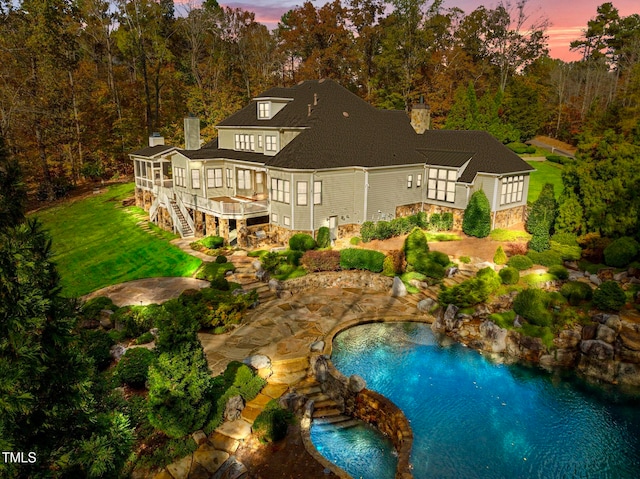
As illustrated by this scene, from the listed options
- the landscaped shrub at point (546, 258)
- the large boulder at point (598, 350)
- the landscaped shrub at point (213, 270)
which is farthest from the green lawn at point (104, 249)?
the large boulder at point (598, 350)

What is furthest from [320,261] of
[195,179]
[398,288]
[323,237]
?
[195,179]

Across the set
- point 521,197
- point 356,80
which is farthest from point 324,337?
point 356,80

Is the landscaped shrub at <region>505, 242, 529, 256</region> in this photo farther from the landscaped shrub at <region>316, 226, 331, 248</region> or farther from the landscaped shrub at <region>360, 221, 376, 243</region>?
the landscaped shrub at <region>316, 226, 331, 248</region>

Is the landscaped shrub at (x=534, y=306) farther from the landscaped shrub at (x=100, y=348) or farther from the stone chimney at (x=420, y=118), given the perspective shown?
the stone chimney at (x=420, y=118)

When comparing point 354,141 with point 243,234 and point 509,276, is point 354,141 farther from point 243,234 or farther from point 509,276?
point 509,276

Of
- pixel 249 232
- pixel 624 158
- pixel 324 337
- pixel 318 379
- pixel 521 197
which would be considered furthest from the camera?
pixel 521 197

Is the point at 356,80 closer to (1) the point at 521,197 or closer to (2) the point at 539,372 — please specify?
(1) the point at 521,197

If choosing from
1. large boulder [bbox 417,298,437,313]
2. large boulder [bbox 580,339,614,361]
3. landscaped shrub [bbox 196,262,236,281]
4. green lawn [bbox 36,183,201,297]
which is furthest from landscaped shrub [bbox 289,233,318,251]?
large boulder [bbox 580,339,614,361]
